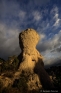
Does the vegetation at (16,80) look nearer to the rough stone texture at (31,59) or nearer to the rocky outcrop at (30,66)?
the rocky outcrop at (30,66)

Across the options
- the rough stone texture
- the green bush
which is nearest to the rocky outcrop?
the rough stone texture

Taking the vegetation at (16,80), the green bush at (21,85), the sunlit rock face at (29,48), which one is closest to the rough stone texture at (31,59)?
the sunlit rock face at (29,48)

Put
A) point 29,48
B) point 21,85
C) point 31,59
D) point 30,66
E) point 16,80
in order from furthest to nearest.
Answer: point 29,48
point 31,59
point 30,66
point 16,80
point 21,85

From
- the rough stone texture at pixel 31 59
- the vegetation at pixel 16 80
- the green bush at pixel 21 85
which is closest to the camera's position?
the vegetation at pixel 16 80

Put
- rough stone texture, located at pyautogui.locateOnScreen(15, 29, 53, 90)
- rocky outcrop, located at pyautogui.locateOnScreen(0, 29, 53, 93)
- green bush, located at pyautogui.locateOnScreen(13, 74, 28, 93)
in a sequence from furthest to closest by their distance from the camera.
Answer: rough stone texture, located at pyautogui.locateOnScreen(15, 29, 53, 90) < rocky outcrop, located at pyautogui.locateOnScreen(0, 29, 53, 93) < green bush, located at pyautogui.locateOnScreen(13, 74, 28, 93)

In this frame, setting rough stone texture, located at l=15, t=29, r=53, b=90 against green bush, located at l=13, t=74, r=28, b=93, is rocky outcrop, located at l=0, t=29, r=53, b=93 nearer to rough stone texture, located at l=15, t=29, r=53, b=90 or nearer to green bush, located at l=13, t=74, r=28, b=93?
rough stone texture, located at l=15, t=29, r=53, b=90

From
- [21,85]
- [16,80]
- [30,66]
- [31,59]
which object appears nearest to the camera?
[21,85]

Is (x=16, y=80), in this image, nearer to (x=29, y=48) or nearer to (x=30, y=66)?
(x=30, y=66)

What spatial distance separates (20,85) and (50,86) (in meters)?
6.73

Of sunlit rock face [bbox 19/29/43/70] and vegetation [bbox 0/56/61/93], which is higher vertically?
sunlit rock face [bbox 19/29/43/70]

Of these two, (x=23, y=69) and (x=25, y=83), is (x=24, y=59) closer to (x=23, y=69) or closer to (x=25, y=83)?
(x=23, y=69)

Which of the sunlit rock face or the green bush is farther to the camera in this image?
the sunlit rock face

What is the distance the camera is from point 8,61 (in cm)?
4222

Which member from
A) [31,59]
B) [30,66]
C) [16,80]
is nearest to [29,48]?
[31,59]
